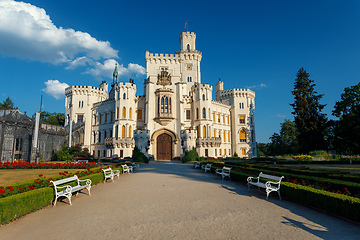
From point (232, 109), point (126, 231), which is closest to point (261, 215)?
point (126, 231)

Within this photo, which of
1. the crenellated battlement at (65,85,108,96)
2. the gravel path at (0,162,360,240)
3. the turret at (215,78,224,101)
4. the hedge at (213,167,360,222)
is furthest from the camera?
the turret at (215,78,224,101)

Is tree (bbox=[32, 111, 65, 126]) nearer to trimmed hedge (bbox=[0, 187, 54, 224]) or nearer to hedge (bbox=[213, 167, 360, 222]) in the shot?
trimmed hedge (bbox=[0, 187, 54, 224])

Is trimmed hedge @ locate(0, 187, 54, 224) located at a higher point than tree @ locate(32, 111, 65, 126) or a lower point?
lower

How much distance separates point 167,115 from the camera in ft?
135

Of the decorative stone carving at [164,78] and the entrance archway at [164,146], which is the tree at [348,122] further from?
the decorative stone carving at [164,78]

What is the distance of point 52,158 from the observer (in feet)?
111

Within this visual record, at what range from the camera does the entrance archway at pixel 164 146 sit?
41.2 meters

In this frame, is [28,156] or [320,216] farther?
[28,156]

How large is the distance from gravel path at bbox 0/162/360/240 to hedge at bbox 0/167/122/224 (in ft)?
0.70

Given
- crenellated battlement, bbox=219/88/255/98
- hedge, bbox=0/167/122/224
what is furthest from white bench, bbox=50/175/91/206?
crenellated battlement, bbox=219/88/255/98

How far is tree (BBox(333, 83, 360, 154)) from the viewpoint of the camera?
32625 mm

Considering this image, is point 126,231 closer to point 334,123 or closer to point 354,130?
point 354,130

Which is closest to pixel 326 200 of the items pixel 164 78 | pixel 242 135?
pixel 164 78

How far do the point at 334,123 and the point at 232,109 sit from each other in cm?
2083
